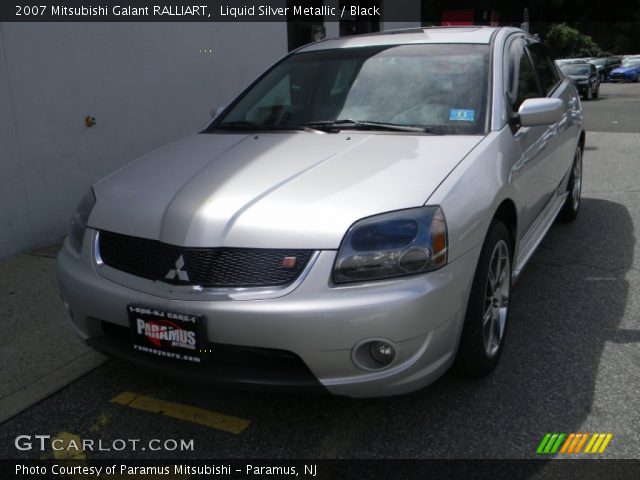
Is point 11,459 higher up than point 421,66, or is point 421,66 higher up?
point 421,66

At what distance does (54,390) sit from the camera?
3.11m

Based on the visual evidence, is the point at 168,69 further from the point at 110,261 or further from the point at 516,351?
the point at 516,351

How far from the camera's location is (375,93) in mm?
3572

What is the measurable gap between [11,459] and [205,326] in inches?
39.9

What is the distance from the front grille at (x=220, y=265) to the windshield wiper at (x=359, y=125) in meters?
1.19

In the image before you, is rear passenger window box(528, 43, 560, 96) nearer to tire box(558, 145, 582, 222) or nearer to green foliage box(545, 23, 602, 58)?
tire box(558, 145, 582, 222)

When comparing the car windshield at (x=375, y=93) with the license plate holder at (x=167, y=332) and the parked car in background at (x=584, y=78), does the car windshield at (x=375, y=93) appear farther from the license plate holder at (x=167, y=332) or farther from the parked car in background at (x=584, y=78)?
the parked car in background at (x=584, y=78)

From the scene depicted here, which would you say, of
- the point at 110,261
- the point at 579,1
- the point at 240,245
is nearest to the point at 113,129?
the point at 110,261

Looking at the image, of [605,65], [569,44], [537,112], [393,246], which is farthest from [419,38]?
[569,44]

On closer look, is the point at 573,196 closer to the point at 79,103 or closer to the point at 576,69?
the point at 79,103

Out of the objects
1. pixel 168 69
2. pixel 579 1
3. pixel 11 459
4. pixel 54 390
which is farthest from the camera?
pixel 579 1

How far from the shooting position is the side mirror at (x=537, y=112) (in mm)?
3271

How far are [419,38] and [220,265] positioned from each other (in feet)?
7.35

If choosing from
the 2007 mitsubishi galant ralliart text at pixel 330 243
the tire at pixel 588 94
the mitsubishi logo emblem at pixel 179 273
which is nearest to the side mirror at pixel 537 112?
the 2007 mitsubishi galant ralliart text at pixel 330 243
